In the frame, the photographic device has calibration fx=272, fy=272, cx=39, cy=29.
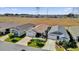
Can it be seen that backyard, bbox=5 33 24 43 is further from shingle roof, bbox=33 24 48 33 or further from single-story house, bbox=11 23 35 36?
shingle roof, bbox=33 24 48 33

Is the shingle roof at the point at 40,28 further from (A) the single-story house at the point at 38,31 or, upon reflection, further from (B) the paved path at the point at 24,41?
(B) the paved path at the point at 24,41

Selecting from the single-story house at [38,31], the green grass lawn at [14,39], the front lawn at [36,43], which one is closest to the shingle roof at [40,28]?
the single-story house at [38,31]

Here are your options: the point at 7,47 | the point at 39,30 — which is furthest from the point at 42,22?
the point at 7,47

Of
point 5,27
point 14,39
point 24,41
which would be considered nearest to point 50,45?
point 24,41
